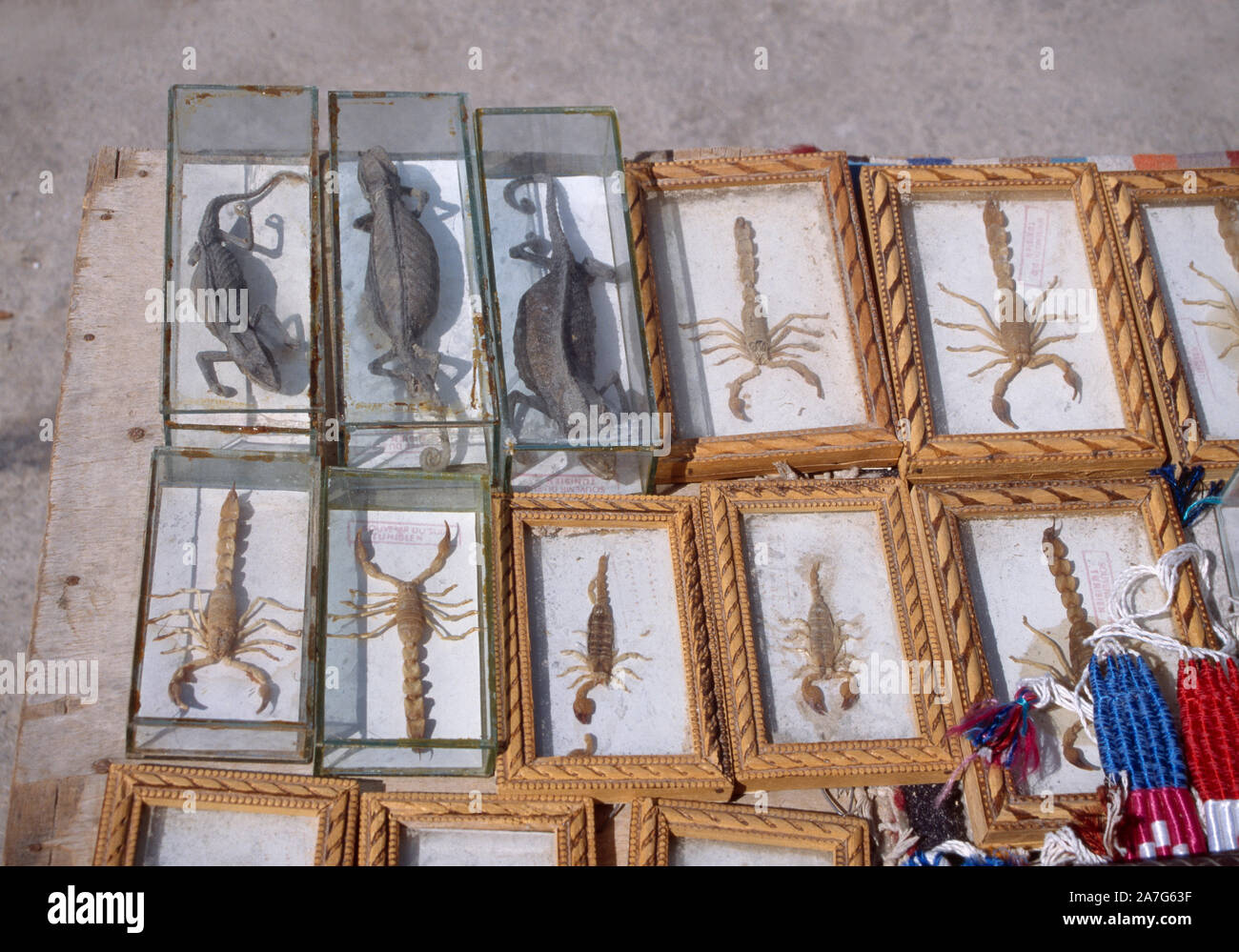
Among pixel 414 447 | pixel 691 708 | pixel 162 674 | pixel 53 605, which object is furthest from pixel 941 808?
pixel 53 605

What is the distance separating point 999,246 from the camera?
4570 millimetres

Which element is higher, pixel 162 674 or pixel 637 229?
pixel 637 229

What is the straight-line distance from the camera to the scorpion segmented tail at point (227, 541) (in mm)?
3896

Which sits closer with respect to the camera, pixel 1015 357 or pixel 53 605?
pixel 53 605

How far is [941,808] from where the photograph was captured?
383cm

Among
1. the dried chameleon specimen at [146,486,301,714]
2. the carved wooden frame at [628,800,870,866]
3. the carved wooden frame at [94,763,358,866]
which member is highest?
the dried chameleon specimen at [146,486,301,714]

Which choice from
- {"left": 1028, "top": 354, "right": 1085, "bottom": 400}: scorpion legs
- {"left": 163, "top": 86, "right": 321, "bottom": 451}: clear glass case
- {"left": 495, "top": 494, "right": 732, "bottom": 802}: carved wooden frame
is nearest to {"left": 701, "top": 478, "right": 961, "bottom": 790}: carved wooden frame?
{"left": 495, "top": 494, "right": 732, "bottom": 802}: carved wooden frame

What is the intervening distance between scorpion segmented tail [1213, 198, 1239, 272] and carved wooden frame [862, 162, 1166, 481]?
0.50 meters

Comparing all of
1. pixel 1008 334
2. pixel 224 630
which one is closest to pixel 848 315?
pixel 1008 334

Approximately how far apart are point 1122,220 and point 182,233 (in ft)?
11.9

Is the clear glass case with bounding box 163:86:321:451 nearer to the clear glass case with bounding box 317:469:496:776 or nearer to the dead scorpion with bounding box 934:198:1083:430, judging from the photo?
the clear glass case with bounding box 317:469:496:776

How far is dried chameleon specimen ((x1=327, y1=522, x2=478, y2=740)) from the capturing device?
376cm

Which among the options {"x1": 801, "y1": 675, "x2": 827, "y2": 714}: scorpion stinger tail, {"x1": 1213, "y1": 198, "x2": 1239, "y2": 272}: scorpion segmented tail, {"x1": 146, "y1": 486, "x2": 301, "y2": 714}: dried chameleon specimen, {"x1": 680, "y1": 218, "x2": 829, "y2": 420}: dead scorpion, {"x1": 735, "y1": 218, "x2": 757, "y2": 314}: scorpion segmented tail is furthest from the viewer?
{"x1": 1213, "y1": 198, "x2": 1239, "y2": 272}: scorpion segmented tail
